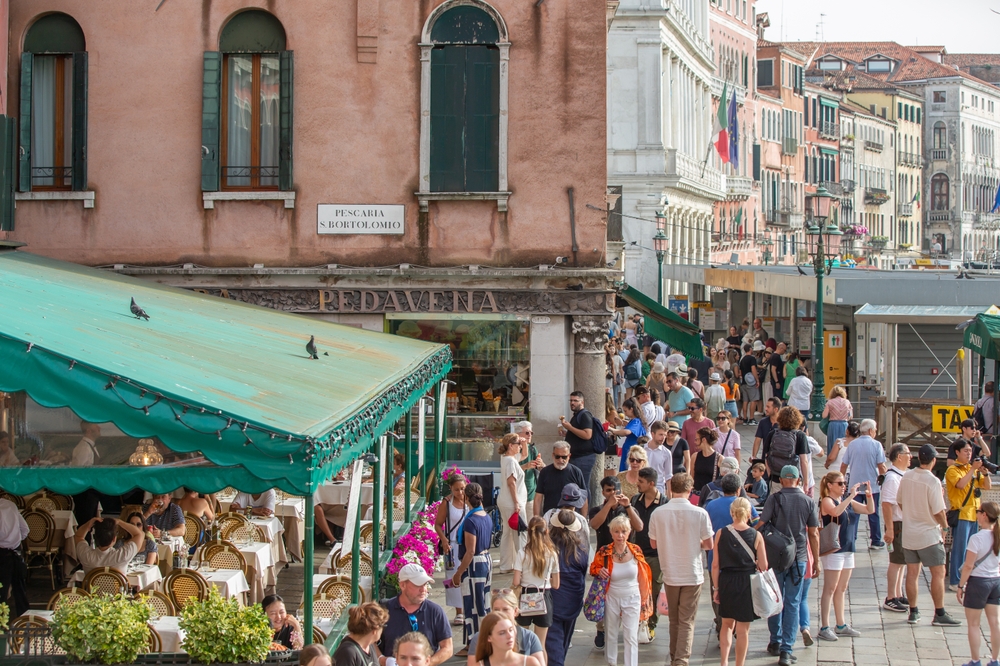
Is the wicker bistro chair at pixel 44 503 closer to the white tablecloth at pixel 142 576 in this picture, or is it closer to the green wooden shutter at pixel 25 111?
the white tablecloth at pixel 142 576

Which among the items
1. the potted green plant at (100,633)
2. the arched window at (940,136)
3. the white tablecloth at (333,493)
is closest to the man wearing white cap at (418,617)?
the potted green plant at (100,633)

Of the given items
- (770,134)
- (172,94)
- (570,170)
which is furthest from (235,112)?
(770,134)

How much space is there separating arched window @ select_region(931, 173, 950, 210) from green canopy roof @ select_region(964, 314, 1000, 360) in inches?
5276

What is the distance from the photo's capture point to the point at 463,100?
18078 mm

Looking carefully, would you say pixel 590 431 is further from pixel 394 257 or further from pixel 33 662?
pixel 33 662

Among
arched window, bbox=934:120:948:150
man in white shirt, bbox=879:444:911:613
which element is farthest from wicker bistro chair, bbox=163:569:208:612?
arched window, bbox=934:120:948:150

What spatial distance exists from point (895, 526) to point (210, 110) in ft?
34.5

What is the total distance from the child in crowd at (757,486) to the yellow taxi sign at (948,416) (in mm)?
8347

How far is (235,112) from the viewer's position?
18484 millimetres

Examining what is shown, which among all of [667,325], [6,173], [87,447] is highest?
[6,173]

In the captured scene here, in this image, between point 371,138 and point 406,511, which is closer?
point 406,511

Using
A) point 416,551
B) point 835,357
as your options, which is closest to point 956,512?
point 416,551

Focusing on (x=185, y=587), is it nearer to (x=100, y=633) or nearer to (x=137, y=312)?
(x=137, y=312)

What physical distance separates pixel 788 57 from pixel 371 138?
80.6 m
